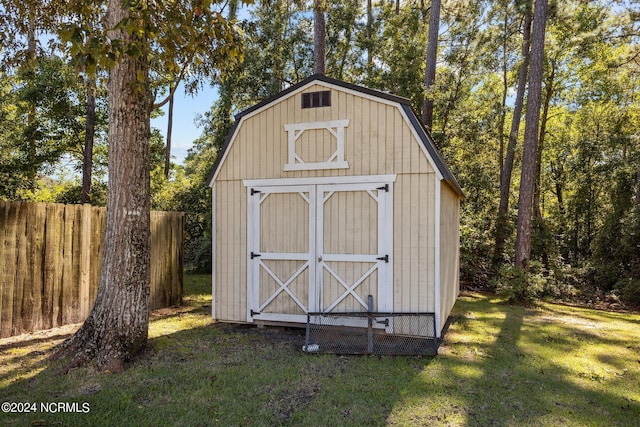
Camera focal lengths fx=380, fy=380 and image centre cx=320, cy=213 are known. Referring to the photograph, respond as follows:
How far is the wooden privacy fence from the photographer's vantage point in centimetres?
476

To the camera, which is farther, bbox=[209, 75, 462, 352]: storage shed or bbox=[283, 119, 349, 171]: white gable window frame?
bbox=[283, 119, 349, 171]: white gable window frame

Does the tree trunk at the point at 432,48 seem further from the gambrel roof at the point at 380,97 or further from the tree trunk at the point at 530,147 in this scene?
the gambrel roof at the point at 380,97

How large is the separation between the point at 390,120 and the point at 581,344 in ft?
13.4

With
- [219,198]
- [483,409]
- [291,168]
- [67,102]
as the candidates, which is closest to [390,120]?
[291,168]

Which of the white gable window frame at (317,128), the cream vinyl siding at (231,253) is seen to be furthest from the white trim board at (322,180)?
the cream vinyl siding at (231,253)

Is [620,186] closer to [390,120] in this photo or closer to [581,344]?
[581,344]

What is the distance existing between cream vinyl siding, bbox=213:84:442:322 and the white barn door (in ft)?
0.11

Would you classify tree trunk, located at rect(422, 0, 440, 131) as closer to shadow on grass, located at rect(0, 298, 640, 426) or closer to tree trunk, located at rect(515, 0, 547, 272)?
tree trunk, located at rect(515, 0, 547, 272)

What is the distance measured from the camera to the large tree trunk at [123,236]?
411cm

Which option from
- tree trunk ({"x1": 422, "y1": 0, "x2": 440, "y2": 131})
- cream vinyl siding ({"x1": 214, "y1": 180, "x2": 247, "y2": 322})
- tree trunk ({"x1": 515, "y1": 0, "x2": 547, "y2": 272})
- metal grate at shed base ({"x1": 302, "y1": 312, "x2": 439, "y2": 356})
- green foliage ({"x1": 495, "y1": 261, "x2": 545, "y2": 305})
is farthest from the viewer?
tree trunk ({"x1": 422, "y1": 0, "x2": 440, "y2": 131})

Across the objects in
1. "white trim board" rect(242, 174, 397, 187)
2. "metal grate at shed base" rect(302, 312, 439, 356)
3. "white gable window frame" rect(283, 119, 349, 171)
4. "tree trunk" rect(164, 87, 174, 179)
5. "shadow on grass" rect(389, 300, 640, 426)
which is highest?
"tree trunk" rect(164, 87, 174, 179)

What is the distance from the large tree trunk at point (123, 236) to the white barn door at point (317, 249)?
177 centimetres

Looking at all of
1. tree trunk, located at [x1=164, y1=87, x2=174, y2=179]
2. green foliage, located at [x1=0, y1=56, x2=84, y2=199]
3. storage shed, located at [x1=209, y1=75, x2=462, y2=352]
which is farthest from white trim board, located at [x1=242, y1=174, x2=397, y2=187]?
tree trunk, located at [x1=164, y1=87, x2=174, y2=179]

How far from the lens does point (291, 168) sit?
554cm
